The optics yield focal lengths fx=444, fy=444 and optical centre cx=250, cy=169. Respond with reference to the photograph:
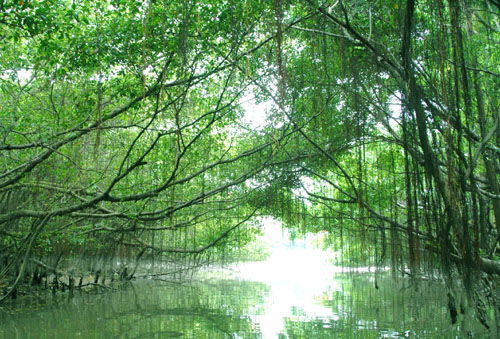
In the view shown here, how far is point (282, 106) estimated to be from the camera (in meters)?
4.59

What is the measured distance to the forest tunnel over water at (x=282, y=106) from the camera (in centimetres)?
335

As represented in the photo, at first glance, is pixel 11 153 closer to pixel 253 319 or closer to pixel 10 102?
pixel 10 102

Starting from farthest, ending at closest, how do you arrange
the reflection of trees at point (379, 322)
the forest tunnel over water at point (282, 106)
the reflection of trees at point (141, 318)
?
the reflection of trees at point (141, 318) → the reflection of trees at point (379, 322) → the forest tunnel over water at point (282, 106)

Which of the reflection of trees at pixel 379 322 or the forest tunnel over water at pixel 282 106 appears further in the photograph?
the reflection of trees at pixel 379 322

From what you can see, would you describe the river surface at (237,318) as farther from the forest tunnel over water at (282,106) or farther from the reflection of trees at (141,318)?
the forest tunnel over water at (282,106)

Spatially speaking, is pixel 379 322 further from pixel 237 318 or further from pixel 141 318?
pixel 141 318

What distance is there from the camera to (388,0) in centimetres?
469

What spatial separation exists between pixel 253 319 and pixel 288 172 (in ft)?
8.59

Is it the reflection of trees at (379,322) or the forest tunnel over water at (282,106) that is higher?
the forest tunnel over water at (282,106)

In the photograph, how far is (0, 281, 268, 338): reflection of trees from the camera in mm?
5859

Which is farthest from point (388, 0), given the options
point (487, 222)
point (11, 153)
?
point (11, 153)

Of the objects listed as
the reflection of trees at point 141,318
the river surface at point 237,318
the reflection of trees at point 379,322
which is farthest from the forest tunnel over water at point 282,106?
the reflection of trees at point 141,318

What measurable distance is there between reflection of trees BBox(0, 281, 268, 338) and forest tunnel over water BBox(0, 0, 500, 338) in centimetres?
81

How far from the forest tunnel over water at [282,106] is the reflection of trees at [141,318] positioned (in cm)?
81
